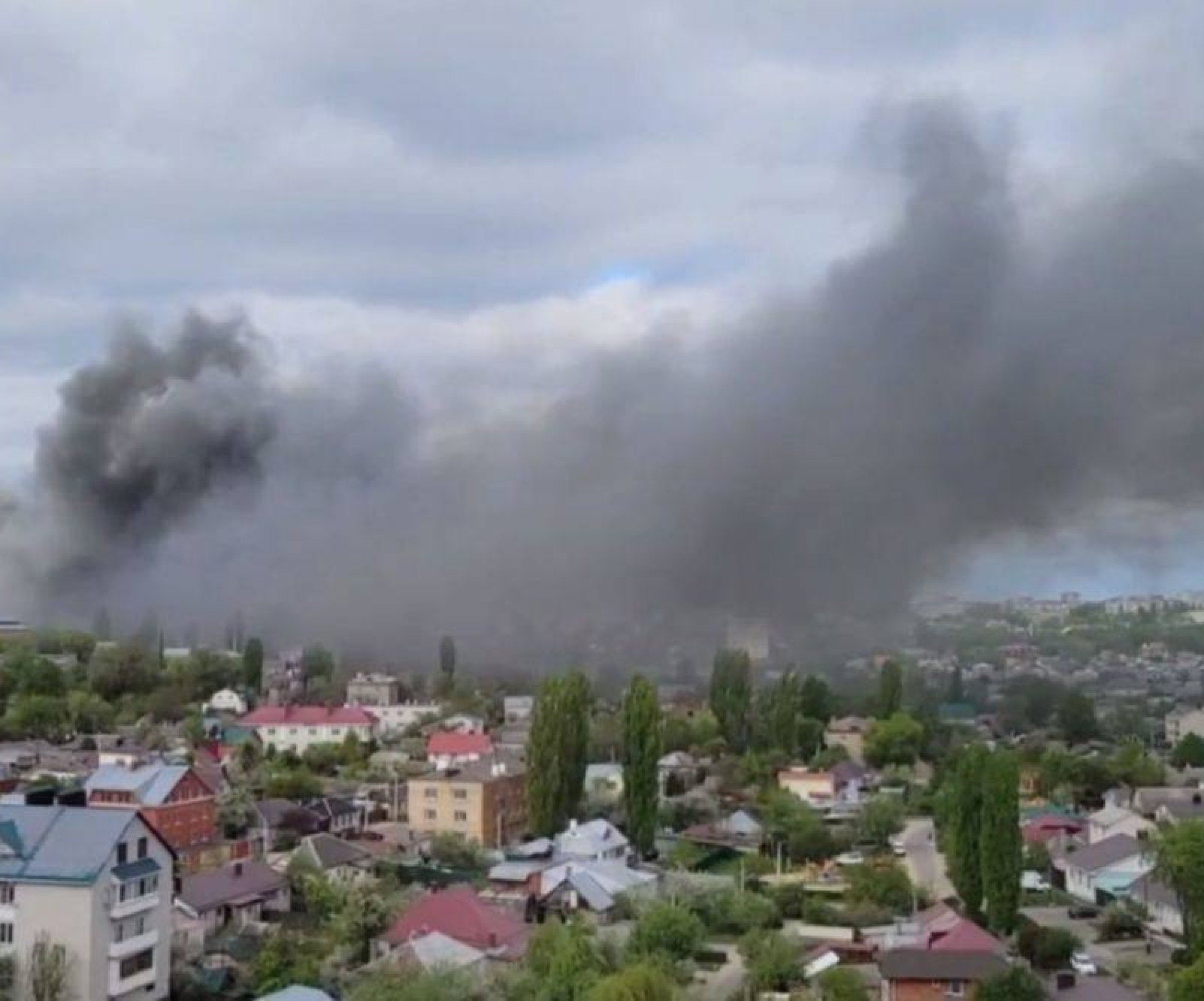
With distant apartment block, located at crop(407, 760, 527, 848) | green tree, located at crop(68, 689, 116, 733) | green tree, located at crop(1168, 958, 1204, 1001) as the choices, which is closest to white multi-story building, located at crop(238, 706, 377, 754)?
Result: green tree, located at crop(68, 689, 116, 733)

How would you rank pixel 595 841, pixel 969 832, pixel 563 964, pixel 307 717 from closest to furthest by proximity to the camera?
pixel 563 964 < pixel 969 832 < pixel 595 841 < pixel 307 717

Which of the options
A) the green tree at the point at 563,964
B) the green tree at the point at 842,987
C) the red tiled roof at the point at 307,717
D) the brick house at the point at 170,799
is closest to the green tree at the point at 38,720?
the red tiled roof at the point at 307,717

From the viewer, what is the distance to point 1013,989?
10453 millimetres

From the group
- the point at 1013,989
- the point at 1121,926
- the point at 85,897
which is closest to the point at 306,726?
the point at 1121,926

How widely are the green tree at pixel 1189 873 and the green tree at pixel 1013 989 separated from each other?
9.92 feet

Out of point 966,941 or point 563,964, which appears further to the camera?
point 966,941

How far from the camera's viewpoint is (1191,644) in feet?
205

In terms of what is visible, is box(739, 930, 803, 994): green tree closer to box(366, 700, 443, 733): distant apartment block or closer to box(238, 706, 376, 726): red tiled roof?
box(238, 706, 376, 726): red tiled roof

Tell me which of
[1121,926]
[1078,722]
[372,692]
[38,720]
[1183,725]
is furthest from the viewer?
[372,692]

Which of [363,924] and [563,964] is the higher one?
[563,964]

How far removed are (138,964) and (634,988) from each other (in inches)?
171

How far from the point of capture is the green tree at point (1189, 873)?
43.5 ft

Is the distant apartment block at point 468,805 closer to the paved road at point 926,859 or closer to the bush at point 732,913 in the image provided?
the paved road at point 926,859

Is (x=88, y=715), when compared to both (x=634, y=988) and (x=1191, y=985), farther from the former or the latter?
(x=1191, y=985)
